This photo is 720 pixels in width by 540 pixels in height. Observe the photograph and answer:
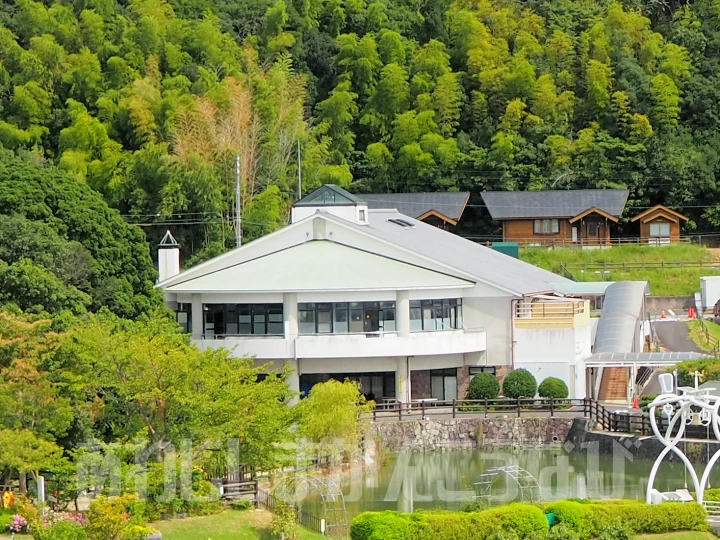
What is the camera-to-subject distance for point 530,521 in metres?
21.8

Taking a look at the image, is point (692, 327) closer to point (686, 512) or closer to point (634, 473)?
point (634, 473)

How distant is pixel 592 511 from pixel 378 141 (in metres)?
43.7

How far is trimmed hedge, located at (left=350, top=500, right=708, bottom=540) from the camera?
21.6 meters

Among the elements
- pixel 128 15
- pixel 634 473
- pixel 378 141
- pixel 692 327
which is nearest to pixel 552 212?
pixel 378 141

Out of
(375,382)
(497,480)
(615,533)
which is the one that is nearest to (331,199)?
(375,382)

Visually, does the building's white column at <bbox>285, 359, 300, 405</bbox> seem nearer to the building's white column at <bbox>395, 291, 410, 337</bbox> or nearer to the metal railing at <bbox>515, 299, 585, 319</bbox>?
the building's white column at <bbox>395, 291, 410, 337</bbox>

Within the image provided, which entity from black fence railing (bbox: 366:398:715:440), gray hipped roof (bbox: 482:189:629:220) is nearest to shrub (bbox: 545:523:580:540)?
black fence railing (bbox: 366:398:715:440)

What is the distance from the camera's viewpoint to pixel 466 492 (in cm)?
2745

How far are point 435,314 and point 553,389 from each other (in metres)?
3.40

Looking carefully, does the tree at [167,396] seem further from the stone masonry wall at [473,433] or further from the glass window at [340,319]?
the glass window at [340,319]

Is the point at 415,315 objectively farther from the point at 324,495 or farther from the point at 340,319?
the point at 324,495

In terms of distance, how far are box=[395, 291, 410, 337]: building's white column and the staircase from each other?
4.99m

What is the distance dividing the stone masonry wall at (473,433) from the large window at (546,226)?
2615 cm

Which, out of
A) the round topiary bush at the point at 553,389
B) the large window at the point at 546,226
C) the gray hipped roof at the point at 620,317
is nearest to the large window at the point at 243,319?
the round topiary bush at the point at 553,389
